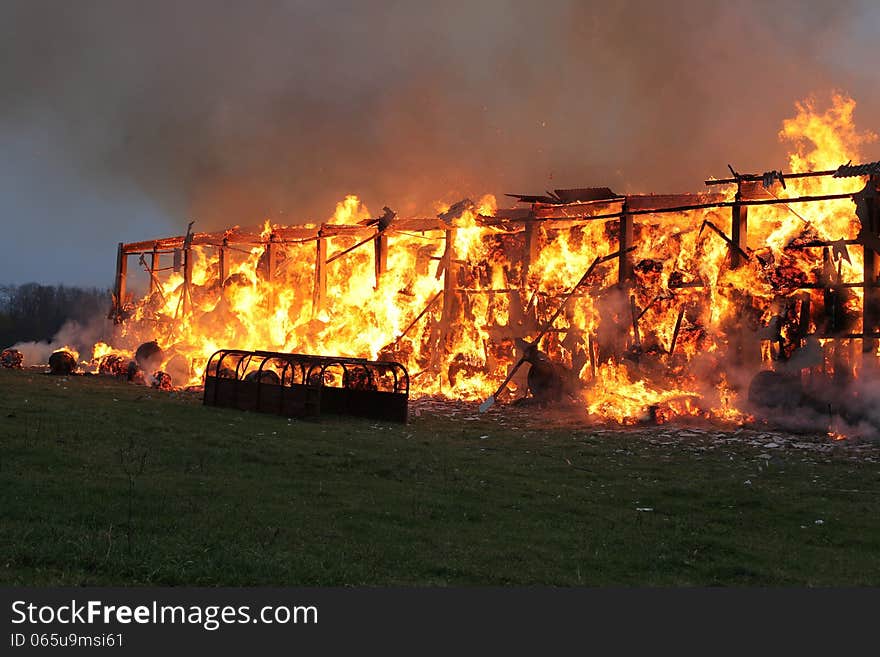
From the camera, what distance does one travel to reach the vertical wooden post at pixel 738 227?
22.7 m

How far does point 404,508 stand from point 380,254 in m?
21.4

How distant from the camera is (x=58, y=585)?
6168mm

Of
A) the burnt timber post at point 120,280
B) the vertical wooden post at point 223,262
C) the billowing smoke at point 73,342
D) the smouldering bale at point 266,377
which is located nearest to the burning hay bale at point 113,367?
the vertical wooden post at point 223,262

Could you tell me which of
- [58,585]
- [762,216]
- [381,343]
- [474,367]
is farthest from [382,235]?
[58,585]

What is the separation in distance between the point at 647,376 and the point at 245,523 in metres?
16.8

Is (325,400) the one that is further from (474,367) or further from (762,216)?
(762,216)

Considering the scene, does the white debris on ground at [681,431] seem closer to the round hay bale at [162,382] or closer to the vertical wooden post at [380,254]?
the vertical wooden post at [380,254]

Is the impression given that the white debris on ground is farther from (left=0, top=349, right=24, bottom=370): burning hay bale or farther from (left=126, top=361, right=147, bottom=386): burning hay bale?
(left=0, top=349, right=24, bottom=370): burning hay bale

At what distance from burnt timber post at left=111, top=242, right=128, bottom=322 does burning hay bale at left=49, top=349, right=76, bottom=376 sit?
10.7 metres

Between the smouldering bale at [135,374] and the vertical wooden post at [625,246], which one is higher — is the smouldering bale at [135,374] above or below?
below

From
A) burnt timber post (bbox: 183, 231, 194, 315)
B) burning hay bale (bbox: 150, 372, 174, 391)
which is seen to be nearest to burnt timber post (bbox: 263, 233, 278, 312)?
burnt timber post (bbox: 183, 231, 194, 315)

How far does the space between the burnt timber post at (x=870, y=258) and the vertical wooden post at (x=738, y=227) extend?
2927 mm

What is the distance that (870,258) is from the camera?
2061cm

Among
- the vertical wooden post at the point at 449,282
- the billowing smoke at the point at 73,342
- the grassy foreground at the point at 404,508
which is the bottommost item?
the grassy foreground at the point at 404,508
